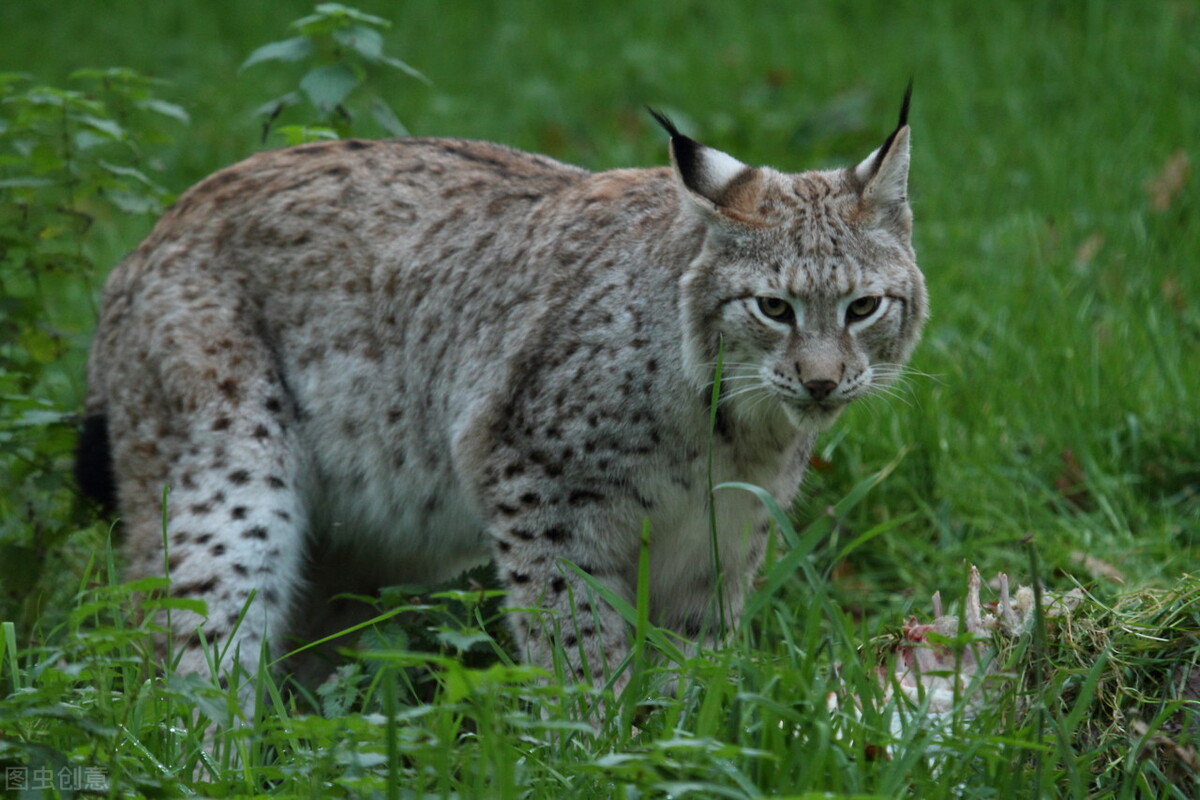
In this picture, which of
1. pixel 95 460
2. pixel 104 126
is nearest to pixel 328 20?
pixel 104 126

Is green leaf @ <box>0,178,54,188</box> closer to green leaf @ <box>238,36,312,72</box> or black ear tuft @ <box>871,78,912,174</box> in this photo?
green leaf @ <box>238,36,312,72</box>

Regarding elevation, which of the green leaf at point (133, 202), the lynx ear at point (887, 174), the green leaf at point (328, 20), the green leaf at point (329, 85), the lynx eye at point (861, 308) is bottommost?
the lynx eye at point (861, 308)

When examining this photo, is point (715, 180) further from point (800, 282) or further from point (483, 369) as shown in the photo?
point (483, 369)

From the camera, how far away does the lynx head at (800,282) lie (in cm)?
352

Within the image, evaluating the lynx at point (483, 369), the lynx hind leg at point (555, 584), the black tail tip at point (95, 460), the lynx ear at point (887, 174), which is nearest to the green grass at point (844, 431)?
the black tail tip at point (95, 460)

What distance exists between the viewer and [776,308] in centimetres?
356

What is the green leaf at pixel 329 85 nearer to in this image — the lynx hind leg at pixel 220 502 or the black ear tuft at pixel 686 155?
the lynx hind leg at pixel 220 502

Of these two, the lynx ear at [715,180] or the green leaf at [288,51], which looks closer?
the lynx ear at [715,180]

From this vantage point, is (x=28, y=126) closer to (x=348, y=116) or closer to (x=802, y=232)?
(x=348, y=116)

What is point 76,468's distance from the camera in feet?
15.0

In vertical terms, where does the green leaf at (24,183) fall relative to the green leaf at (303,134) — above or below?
below

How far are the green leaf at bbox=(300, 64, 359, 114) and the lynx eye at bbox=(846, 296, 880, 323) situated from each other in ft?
6.71

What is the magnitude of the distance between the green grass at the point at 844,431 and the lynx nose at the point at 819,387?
378 mm

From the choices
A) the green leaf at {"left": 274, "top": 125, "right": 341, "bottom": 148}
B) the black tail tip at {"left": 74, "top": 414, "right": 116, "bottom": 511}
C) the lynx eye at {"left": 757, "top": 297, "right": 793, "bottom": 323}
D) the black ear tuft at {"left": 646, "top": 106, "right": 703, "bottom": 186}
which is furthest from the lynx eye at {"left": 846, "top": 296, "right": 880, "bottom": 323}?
the black tail tip at {"left": 74, "top": 414, "right": 116, "bottom": 511}
